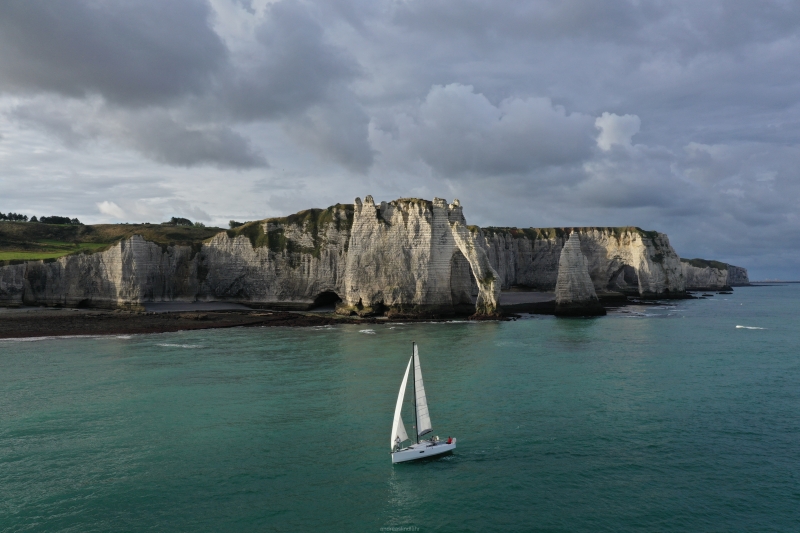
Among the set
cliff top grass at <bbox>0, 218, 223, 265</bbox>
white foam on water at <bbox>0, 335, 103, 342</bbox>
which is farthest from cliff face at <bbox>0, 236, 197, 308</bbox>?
white foam on water at <bbox>0, 335, 103, 342</bbox>

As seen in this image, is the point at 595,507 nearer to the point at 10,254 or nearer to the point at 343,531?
the point at 343,531

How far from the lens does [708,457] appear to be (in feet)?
60.8

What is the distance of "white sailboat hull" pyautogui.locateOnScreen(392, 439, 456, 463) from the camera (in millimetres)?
→ 18141

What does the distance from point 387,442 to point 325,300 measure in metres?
59.2

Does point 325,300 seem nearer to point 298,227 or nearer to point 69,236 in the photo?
point 298,227

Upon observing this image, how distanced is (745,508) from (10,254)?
96869 millimetres

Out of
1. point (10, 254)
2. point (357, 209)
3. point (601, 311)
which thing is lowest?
point (601, 311)

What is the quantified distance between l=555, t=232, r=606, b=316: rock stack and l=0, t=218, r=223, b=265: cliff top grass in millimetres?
58168

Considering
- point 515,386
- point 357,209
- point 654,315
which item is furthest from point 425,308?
point 515,386

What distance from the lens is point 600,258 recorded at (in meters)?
107

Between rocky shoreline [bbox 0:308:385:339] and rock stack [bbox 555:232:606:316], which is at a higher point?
rock stack [bbox 555:232:606:316]

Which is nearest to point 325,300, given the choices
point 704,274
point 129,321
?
point 129,321

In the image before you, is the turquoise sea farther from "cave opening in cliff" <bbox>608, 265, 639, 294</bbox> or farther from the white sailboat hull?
"cave opening in cliff" <bbox>608, 265, 639, 294</bbox>

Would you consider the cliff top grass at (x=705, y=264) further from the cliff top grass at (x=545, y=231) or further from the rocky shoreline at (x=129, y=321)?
the rocky shoreline at (x=129, y=321)
